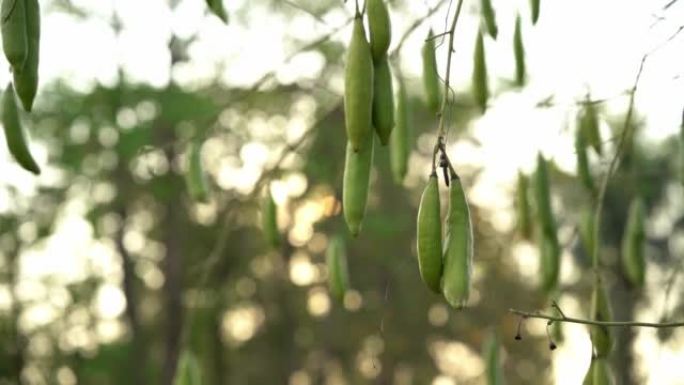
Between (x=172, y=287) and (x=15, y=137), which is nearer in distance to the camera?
(x=15, y=137)

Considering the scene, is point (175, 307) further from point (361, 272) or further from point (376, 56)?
point (376, 56)

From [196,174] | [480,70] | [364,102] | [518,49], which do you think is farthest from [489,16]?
[364,102]

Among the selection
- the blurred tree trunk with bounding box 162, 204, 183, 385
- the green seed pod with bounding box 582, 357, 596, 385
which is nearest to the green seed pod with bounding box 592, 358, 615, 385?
the green seed pod with bounding box 582, 357, 596, 385

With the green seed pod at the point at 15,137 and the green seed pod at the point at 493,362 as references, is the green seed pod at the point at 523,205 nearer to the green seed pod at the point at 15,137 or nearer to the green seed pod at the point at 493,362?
the green seed pod at the point at 493,362

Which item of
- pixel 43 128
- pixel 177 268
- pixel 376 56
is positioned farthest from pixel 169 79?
pixel 376 56

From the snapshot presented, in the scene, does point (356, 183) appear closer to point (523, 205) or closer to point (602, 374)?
point (602, 374)
